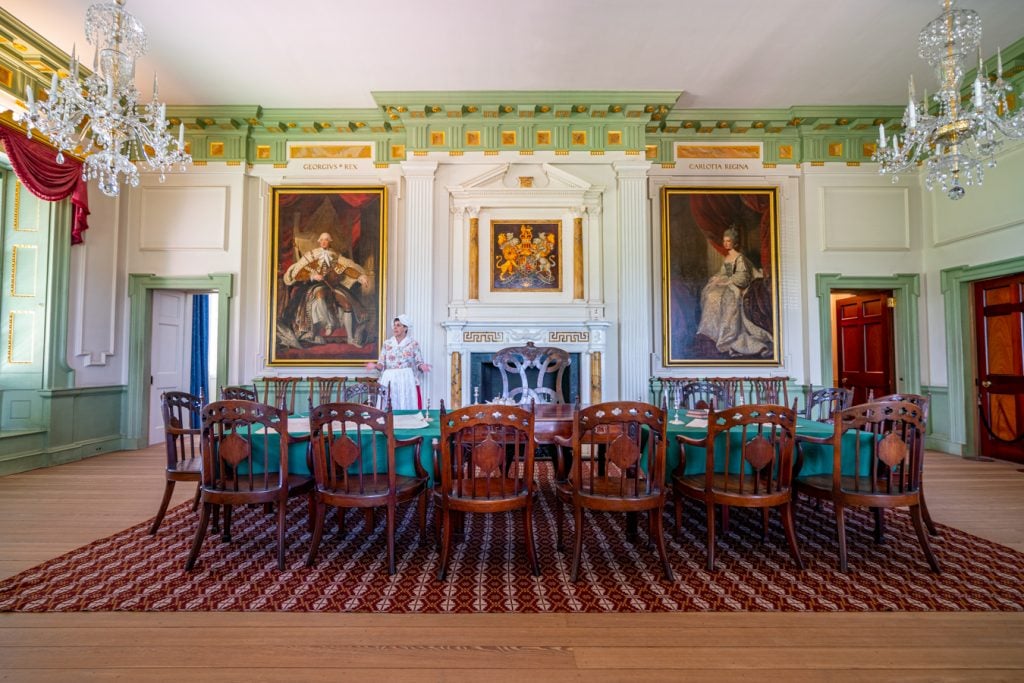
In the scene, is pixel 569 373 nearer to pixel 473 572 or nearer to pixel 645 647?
pixel 473 572

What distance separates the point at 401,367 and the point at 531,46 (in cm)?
361

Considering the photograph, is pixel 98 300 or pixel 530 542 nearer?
pixel 530 542


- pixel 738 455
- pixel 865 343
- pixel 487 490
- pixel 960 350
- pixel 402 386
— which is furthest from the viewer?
pixel 865 343

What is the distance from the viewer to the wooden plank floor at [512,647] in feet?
5.86

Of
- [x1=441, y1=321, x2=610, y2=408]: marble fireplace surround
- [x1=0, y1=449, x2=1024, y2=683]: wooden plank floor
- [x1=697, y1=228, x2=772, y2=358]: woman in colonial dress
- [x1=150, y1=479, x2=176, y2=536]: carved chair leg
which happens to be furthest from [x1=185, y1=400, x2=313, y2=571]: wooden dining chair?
[x1=697, y1=228, x2=772, y2=358]: woman in colonial dress

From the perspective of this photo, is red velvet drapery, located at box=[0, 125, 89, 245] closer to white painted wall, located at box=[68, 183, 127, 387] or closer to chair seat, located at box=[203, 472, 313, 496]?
white painted wall, located at box=[68, 183, 127, 387]

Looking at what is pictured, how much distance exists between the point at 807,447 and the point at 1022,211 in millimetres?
4624

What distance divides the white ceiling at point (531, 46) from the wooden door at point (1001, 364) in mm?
2581

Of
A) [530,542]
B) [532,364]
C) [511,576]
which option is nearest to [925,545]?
[530,542]

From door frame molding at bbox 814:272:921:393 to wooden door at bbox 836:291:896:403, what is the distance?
17 centimetres

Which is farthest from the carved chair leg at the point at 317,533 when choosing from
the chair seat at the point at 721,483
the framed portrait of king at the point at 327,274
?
the framed portrait of king at the point at 327,274

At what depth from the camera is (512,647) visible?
1942mm

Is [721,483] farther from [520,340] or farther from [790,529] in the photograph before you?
[520,340]

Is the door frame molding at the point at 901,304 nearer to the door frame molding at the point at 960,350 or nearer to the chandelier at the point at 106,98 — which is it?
the door frame molding at the point at 960,350
